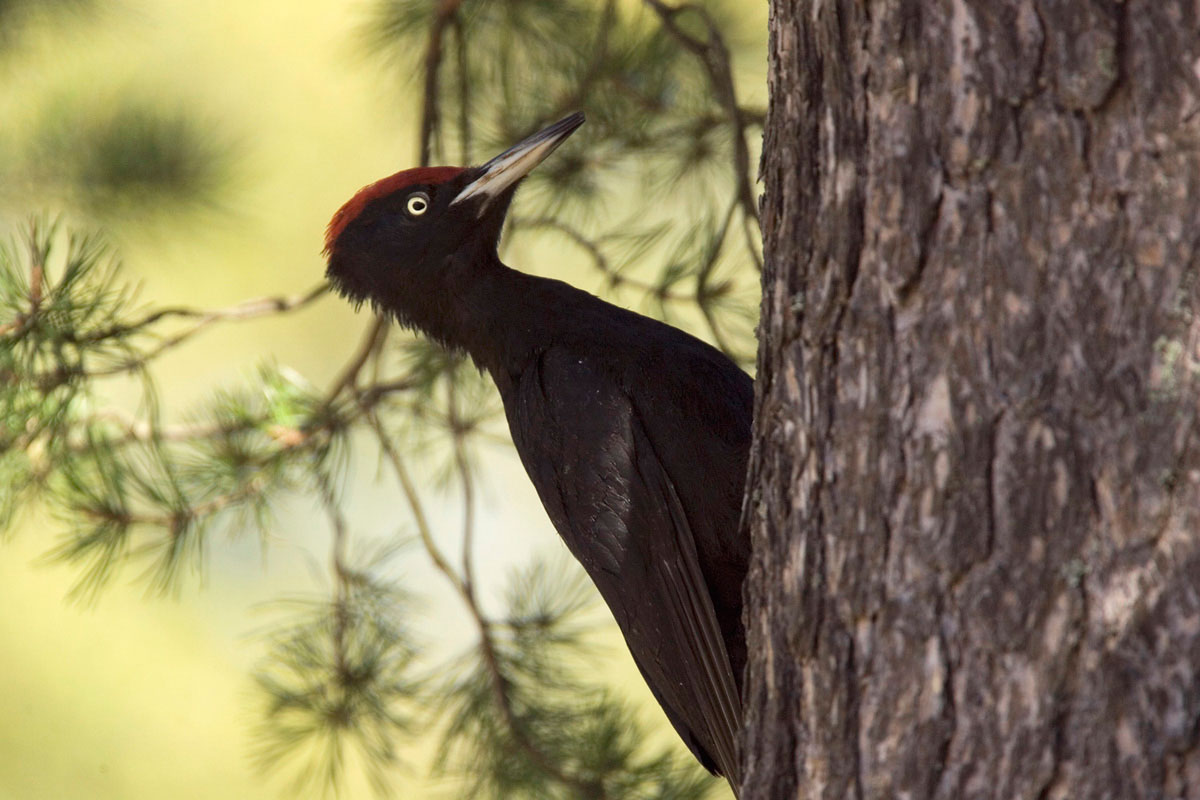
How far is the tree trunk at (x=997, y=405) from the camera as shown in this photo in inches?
53.4

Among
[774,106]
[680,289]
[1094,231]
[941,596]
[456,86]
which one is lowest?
[941,596]

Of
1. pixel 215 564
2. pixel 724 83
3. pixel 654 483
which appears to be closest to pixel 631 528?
pixel 654 483

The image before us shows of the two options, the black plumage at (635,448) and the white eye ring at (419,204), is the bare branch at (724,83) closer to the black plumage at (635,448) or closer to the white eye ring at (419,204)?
the black plumage at (635,448)

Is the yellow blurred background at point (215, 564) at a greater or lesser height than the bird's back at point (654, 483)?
greater

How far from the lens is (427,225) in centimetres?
311

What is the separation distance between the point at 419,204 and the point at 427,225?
5 centimetres

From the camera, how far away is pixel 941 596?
4.80ft

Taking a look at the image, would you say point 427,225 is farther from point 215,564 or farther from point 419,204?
point 215,564

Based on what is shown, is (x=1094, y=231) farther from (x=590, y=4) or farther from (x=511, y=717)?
(x=590, y=4)

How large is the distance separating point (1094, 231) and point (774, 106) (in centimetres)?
51

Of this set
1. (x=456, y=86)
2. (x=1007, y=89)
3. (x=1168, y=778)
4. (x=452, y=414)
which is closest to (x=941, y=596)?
(x=1168, y=778)

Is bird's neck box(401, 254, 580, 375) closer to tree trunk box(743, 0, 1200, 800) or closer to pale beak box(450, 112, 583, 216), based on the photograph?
pale beak box(450, 112, 583, 216)

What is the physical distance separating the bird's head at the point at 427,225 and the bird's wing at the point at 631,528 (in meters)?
A: 0.44

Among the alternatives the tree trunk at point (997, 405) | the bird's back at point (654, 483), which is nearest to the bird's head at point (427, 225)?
the bird's back at point (654, 483)
